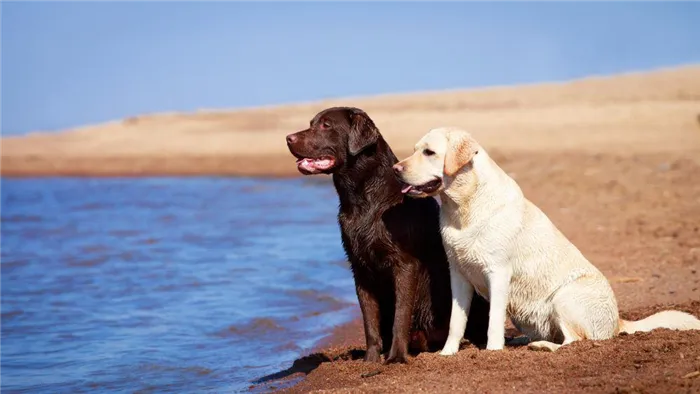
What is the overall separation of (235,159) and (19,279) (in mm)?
21735

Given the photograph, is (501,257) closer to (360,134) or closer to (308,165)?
(360,134)

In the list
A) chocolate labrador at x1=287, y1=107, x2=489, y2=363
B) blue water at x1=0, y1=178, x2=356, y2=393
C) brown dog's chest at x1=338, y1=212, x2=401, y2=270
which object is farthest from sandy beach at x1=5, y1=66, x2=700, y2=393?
blue water at x1=0, y1=178, x2=356, y2=393

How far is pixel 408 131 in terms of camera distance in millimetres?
38969

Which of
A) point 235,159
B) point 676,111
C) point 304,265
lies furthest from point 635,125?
point 304,265

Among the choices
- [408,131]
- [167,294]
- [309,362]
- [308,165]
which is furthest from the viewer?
[408,131]

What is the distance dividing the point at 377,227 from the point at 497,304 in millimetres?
946

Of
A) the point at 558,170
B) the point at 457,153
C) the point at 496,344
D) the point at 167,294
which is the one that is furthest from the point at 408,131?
the point at 457,153

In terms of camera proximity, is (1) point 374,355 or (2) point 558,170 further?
(2) point 558,170

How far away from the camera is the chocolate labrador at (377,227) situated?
6688 mm

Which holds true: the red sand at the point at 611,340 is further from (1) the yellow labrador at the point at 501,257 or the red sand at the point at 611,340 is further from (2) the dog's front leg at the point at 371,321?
(1) the yellow labrador at the point at 501,257

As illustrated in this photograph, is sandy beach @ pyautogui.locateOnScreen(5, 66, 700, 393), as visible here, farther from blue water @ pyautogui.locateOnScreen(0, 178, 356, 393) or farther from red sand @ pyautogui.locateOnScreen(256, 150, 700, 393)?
blue water @ pyautogui.locateOnScreen(0, 178, 356, 393)

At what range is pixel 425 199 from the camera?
22.5ft

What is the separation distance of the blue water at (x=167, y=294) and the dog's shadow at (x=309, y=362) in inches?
7.4

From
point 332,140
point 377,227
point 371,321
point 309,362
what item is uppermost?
point 332,140
